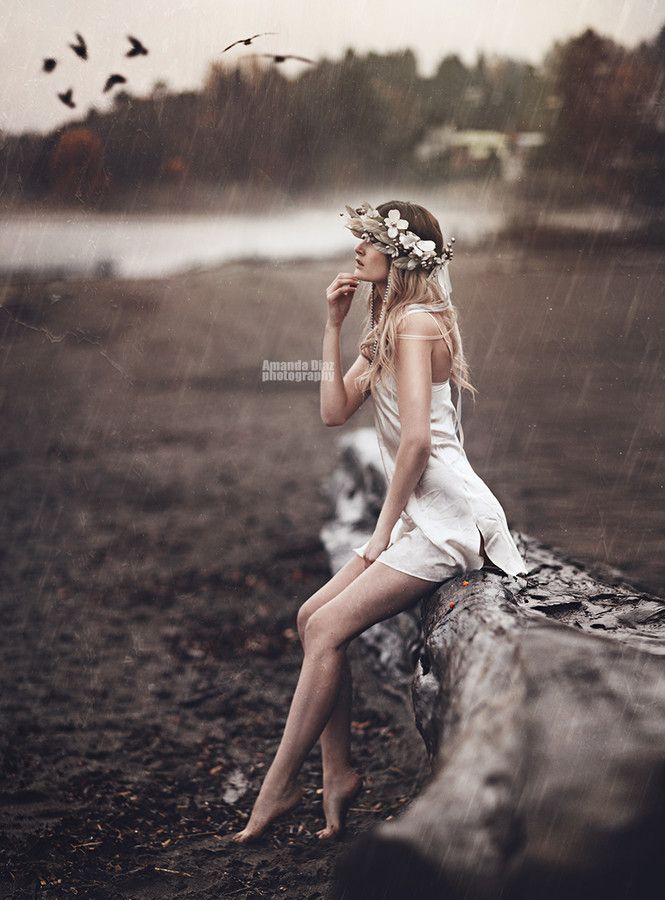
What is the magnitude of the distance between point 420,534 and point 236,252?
8346 mm

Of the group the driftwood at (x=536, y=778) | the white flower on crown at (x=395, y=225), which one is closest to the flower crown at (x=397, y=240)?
the white flower on crown at (x=395, y=225)

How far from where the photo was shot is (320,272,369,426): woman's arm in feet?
8.48

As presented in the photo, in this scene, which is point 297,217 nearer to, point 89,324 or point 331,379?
point 89,324

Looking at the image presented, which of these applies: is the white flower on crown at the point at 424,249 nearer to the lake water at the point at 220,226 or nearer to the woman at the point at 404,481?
the woman at the point at 404,481

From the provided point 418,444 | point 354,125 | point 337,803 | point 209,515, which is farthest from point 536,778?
point 354,125

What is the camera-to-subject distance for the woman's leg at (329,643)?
2447mm

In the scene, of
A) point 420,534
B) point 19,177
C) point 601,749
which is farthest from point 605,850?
point 19,177

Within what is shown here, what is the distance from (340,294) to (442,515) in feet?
2.34

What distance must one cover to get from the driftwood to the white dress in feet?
1.15

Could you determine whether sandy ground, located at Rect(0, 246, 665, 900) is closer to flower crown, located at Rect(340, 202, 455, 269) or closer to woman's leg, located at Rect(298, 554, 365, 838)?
woman's leg, located at Rect(298, 554, 365, 838)

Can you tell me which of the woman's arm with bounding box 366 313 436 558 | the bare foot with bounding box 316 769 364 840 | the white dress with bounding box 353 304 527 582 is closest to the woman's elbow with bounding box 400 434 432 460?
the woman's arm with bounding box 366 313 436 558

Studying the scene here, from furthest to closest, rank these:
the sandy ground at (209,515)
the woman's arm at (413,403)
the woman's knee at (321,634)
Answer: the sandy ground at (209,515) → the woman's knee at (321,634) → the woman's arm at (413,403)

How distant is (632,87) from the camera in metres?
6.99

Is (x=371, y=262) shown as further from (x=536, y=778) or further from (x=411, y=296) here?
(x=536, y=778)
